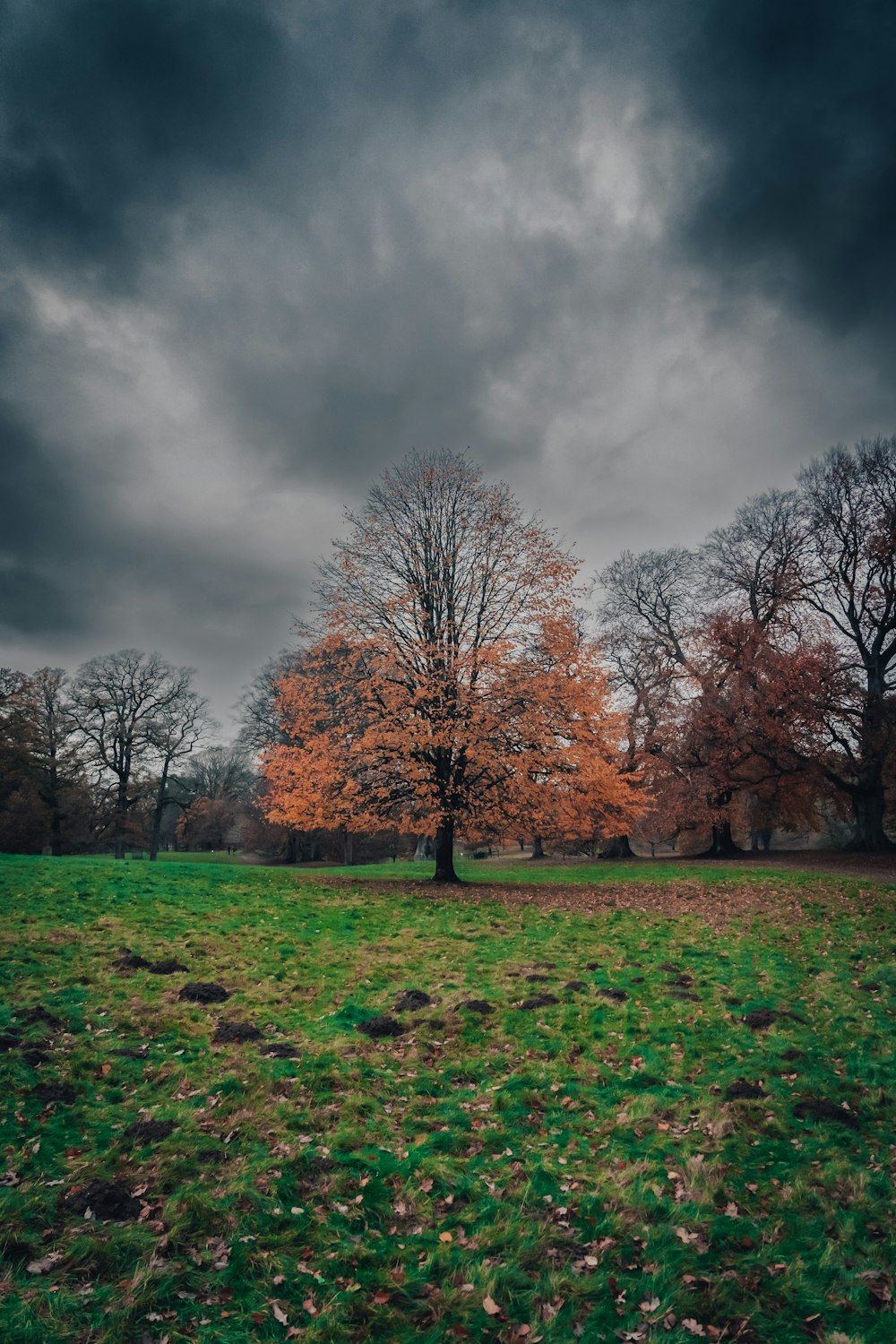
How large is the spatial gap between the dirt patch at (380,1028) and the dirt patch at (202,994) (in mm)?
1920

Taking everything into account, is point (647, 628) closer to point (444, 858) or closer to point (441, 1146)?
point (444, 858)

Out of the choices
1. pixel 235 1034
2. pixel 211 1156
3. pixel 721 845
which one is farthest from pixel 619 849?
pixel 211 1156

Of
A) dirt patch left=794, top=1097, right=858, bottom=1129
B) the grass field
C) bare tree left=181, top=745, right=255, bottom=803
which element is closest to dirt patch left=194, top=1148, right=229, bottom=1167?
the grass field

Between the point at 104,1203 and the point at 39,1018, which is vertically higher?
the point at 39,1018

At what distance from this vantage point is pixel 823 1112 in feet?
18.3

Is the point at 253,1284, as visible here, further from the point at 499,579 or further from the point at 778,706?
the point at 778,706

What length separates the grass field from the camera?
352 cm

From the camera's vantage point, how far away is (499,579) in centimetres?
1872

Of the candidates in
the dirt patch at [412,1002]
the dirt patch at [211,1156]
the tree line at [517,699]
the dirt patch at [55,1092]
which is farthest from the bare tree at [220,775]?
the dirt patch at [211,1156]

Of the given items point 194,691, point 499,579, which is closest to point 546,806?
point 499,579

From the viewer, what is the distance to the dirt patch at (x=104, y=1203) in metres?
4.02

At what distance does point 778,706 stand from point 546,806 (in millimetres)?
14020

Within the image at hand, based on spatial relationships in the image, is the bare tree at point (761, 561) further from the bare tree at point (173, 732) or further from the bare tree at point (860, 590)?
the bare tree at point (173, 732)

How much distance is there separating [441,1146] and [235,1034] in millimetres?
2871
